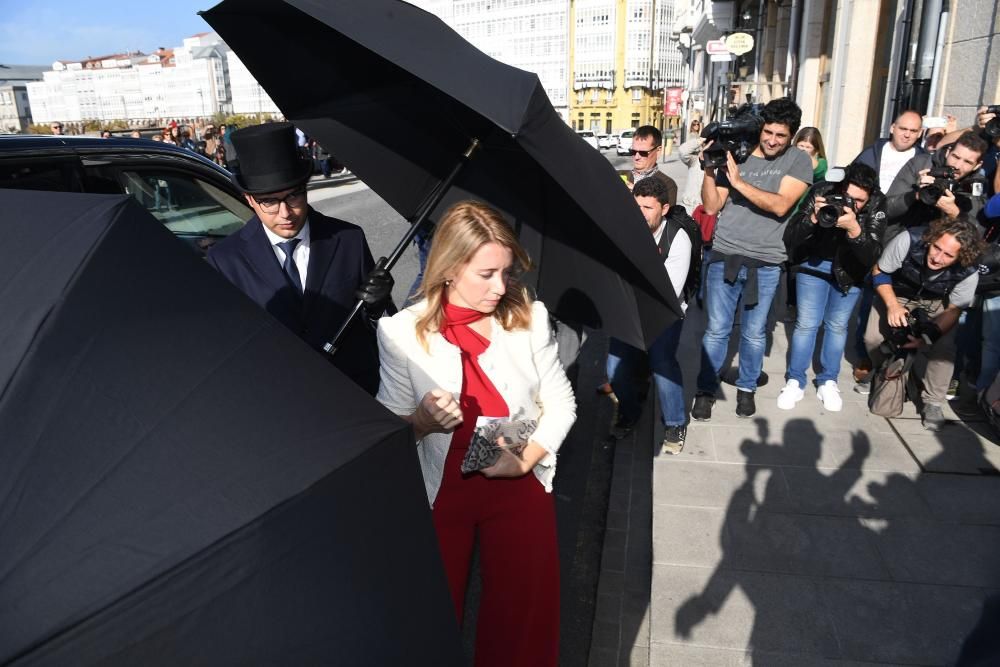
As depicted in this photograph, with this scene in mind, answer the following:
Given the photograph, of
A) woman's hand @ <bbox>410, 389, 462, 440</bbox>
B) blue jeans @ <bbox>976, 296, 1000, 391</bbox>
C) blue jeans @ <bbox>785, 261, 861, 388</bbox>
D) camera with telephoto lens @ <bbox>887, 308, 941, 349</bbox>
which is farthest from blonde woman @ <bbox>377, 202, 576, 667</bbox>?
blue jeans @ <bbox>976, 296, 1000, 391</bbox>

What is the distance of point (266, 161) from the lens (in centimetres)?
268

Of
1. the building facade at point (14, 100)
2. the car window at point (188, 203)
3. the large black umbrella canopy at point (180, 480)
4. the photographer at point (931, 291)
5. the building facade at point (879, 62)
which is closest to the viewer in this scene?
the large black umbrella canopy at point (180, 480)

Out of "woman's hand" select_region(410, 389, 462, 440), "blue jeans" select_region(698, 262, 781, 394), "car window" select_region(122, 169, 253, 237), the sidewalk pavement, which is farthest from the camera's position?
"blue jeans" select_region(698, 262, 781, 394)

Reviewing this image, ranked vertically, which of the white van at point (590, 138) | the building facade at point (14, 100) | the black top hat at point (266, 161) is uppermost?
the black top hat at point (266, 161)

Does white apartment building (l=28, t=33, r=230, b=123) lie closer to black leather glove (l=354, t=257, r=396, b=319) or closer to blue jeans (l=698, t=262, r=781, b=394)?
blue jeans (l=698, t=262, r=781, b=394)

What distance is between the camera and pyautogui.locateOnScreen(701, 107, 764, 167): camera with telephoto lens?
4746mm

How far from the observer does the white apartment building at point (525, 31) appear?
10056 cm

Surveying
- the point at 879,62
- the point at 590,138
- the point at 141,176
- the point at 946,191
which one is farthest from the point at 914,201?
the point at 590,138

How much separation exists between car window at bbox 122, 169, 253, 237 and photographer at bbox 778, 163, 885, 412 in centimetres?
345

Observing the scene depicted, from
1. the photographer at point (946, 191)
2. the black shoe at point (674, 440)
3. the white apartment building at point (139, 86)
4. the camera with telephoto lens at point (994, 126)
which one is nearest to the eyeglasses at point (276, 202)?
the black shoe at point (674, 440)

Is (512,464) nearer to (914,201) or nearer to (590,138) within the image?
(914,201)

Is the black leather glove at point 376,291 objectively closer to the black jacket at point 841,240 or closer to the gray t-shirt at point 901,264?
the black jacket at point 841,240

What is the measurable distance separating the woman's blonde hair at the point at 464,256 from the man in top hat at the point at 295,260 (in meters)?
0.35

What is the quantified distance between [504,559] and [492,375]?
0.59m
